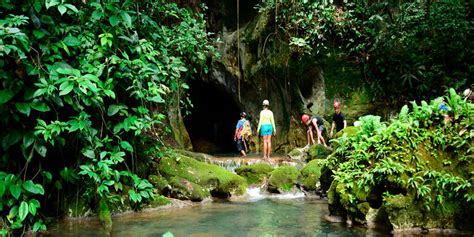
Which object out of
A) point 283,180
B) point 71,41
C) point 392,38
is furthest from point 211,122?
point 71,41

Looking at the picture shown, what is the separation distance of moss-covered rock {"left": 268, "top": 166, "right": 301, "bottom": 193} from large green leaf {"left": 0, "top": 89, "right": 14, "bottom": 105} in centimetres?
666

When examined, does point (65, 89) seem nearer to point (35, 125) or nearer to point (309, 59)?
point (35, 125)

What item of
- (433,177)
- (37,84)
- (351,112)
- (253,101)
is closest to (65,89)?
(37,84)

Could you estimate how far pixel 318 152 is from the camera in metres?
12.4

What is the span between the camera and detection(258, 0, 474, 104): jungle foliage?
45.6 feet

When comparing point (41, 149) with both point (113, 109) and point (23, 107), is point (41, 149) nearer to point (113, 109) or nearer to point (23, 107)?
point (23, 107)

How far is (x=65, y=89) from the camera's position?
5684 mm

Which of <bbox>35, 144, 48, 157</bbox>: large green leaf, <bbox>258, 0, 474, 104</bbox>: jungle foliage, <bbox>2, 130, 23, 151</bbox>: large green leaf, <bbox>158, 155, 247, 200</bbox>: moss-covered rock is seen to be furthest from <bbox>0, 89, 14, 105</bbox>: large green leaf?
<bbox>258, 0, 474, 104</bbox>: jungle foliage

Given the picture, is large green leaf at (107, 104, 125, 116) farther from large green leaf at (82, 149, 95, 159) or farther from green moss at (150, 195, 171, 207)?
green moss at (150, 195, 171, 207)

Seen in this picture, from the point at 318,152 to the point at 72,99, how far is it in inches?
308

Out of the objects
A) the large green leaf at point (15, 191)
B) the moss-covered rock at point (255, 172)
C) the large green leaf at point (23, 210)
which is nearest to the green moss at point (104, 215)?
the large green leaf at point (23, 210)

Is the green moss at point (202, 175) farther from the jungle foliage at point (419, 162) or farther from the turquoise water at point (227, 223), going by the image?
the jungle foliage at point (419, 162)

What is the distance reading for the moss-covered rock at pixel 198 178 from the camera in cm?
929

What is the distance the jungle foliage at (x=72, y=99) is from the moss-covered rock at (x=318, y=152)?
547 cm
